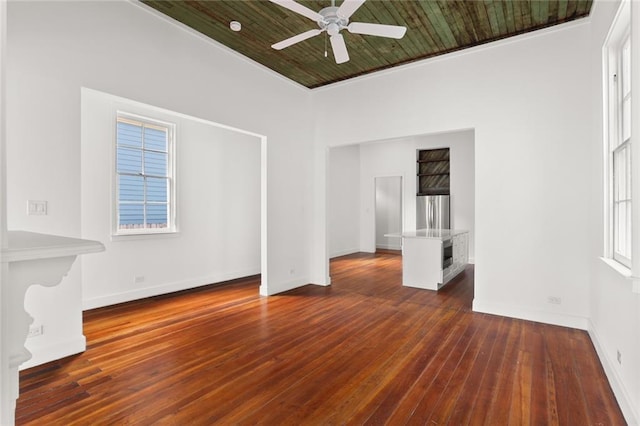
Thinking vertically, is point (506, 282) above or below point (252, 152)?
below

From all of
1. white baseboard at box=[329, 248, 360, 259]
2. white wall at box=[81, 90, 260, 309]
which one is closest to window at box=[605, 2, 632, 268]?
white wall at box=[81, 90, 260, 309]

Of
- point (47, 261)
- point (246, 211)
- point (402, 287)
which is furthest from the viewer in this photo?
point (246, 211)

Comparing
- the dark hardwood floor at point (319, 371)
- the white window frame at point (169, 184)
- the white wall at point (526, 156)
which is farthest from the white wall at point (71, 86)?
the white wall at point (526, 156)

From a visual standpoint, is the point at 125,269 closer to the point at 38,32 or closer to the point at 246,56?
the point at 38,32

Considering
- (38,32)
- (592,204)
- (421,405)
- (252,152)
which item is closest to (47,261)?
(421,405)

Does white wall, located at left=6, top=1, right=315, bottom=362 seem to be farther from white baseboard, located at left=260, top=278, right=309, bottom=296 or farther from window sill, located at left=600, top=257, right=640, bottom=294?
window sill, located at left=600, top=257, right=640, bottom=294

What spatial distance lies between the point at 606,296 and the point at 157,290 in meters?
5.29

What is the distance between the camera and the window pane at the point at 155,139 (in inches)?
195

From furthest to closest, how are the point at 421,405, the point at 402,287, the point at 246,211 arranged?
the point at 246,211 < the point at 402,287 < the point at 421,405

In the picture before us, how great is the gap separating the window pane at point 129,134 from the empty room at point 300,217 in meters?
0.03

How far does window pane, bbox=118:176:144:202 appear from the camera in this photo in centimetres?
467

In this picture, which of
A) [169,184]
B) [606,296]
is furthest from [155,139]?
[606,296]

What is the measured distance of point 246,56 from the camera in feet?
15.2

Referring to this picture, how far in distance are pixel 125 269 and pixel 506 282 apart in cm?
498
